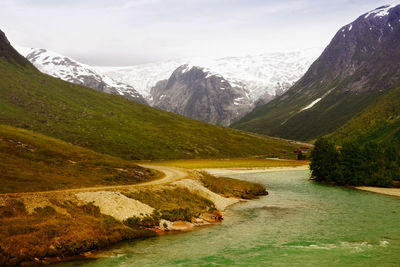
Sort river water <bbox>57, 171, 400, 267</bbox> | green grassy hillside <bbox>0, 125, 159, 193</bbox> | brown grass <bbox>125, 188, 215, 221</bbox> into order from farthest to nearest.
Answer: green grassy hillside <bbox>0, 125, 159, 193</bbox>, brown grass <bbox>125, 188, 215, 221</bbox>, river water <bbox>57, 171, 400, 267</bbox>

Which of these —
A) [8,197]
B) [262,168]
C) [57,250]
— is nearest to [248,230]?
[57,250]

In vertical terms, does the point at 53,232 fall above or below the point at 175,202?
above

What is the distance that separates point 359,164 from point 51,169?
79787mm

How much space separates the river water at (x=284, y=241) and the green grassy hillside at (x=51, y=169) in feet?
76.4

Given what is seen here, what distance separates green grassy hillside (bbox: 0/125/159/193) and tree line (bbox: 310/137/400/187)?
52.4 metres

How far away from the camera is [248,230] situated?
48812mm

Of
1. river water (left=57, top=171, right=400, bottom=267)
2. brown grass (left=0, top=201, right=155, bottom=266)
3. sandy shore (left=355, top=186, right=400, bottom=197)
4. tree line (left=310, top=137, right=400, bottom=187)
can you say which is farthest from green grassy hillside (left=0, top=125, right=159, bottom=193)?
sandy shore (left=355, top=186, right=400, bottom=197)

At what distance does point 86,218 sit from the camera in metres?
44.7

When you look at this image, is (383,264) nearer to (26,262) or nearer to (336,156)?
(26,262)

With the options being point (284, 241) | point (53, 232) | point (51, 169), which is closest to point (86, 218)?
point (53, 232)

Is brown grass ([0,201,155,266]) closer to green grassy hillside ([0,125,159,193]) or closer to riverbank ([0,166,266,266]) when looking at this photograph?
riverbank ([0,166,266,266])

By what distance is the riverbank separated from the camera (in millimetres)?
36781

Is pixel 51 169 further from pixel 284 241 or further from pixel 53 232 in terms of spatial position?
pixel 284 241

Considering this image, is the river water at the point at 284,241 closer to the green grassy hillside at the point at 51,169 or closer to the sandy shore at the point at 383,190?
the sandy shore at the point at 383,190
